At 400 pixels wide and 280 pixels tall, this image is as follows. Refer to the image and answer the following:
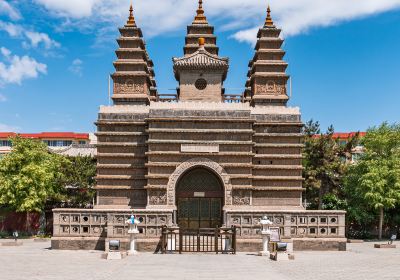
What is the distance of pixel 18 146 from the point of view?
49.0 m

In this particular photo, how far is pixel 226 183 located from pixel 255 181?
10.8 feet

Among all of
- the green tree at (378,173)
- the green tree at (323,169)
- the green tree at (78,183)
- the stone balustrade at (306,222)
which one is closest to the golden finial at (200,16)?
the green tree at (323,169)

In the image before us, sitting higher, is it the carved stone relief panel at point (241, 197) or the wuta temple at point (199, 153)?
the wuta temple at point (199, 153)

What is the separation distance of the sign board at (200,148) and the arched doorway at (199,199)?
5.41ft

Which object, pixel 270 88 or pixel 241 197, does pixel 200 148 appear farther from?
pixel 270 88

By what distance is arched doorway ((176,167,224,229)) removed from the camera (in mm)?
43312

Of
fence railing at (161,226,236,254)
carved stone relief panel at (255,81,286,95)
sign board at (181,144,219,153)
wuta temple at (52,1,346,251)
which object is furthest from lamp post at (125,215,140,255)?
carved stone relief panel at (255,81,286,95)

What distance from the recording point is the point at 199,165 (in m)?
42.6

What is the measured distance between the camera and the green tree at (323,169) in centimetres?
5031

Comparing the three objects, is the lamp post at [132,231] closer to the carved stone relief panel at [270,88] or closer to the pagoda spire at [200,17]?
the carved stone relief panel at [270,88]

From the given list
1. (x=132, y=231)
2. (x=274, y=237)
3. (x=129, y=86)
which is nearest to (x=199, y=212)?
(x=132, y=231)

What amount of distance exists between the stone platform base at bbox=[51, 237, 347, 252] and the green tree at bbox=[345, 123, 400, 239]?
11363 millimetres

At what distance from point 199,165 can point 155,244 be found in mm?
11274

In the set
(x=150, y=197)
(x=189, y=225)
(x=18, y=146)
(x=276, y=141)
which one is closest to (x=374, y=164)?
(x=276, y=141)
